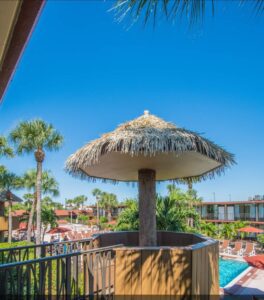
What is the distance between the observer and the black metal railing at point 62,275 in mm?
3248

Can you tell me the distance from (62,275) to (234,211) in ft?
133

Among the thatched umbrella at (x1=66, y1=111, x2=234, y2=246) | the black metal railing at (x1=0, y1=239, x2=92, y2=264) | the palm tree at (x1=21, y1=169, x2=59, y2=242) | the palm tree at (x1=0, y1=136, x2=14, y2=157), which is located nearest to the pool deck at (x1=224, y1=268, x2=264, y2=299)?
the thatched umbrella at (x1=66, y1=111, x2=234, y2=246)

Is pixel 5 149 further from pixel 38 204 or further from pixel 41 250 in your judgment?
pixel 41 250

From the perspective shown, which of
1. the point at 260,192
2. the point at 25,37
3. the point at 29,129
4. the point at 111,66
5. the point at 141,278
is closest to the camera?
the point at 25,37

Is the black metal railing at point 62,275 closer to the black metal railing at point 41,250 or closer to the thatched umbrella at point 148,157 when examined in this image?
the black metal railing at point 41,250

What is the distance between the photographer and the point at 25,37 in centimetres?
143

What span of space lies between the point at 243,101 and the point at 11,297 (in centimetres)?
1473

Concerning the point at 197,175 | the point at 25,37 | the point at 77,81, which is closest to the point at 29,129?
the point at 77,81

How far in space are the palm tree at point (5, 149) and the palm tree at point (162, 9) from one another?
829 inches

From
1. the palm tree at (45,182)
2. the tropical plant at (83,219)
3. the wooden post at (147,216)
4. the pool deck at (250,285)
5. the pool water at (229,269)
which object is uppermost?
the palm tree at (45,182)

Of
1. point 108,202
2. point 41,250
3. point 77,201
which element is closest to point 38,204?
point 41,250

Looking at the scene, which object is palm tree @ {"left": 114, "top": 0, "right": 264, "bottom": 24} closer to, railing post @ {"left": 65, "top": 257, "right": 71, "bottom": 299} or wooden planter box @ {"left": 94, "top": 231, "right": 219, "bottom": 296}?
railing post @ {"left": 65, "top": 257, "right": 71, "bottom": 299}

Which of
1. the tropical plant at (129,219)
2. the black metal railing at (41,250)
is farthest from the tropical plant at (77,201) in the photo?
the black metal railing at (41,250)

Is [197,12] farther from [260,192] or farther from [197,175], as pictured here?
[260,192]
